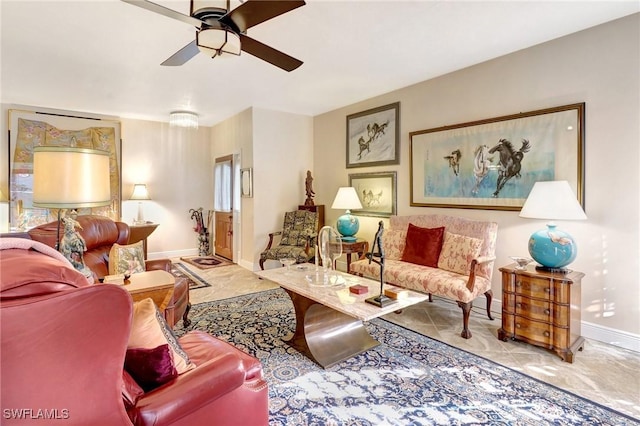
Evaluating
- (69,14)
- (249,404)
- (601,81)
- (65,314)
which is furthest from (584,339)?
(69,14)

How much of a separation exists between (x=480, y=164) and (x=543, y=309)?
1.58m

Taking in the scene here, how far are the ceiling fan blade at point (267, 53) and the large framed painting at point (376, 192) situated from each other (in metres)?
2.42

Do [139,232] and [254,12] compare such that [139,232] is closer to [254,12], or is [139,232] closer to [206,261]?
[206,261]

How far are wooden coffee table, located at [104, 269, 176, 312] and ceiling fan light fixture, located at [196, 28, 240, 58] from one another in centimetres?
157

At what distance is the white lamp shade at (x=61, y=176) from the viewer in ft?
5.37

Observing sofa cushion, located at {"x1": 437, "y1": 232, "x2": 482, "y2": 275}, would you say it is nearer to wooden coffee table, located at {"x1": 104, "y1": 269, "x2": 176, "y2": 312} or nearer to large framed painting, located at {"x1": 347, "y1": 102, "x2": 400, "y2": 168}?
large framed painting, located at {"x1": 347, "y1": 102, "x2": 400, "y2": 168}

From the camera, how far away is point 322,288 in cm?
251

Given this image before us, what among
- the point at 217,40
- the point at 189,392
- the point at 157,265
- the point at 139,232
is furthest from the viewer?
the point at 139,232

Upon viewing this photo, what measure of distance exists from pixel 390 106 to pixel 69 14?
3460mm

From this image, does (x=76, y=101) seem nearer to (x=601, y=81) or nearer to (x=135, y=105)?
(x=135, y=105)

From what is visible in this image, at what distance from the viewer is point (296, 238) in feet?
16.4

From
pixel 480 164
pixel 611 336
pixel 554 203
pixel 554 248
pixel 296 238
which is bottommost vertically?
pixel 611 336

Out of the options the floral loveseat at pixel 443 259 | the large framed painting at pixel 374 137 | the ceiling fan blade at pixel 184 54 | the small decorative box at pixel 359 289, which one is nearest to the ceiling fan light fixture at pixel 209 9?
the ceiling fan blade at pixel 184 54

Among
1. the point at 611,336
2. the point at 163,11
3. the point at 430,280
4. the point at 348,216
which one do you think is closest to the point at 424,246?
the point at 430,280
